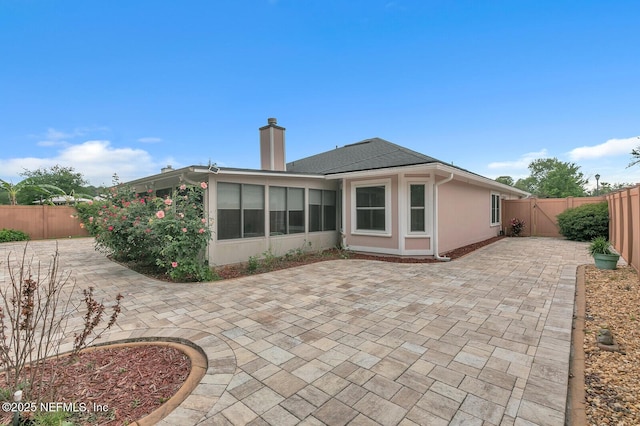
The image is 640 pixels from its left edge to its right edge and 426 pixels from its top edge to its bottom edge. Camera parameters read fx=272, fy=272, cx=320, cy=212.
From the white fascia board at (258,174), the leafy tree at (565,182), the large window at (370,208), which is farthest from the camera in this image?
the leafy tree at (565,182)

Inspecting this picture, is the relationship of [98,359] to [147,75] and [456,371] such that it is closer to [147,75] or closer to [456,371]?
[456,371]

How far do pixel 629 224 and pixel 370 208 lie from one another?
20.3 feet

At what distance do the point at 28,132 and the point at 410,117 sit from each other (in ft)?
73.2

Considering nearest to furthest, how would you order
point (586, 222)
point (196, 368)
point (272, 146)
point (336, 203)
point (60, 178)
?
point (196, 368) → point (272, 146) → point (336, 203) → point (586, 222) → point (60, 178)

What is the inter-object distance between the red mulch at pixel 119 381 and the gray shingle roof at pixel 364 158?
21.4 ft

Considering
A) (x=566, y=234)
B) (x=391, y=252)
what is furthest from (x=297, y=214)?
Answer: (x=566, y=234)

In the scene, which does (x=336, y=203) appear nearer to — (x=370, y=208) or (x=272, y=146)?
(x=370, y=208)

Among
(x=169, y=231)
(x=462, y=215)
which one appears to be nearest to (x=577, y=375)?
(x=169, y=231)

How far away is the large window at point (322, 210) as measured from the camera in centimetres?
886

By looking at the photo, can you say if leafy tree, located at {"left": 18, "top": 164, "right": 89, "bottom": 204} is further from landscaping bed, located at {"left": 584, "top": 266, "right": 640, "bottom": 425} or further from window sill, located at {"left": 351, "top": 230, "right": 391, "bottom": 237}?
Result: landscaping bed, located at {"left": 584, "top": 266, "right": 640, "bottom": 425}

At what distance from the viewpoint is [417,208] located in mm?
7824

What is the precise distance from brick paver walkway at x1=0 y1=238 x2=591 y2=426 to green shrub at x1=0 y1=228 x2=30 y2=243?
11.8 m

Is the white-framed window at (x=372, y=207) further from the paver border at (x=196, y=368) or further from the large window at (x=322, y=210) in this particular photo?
the paver border at (x=196, y=368)

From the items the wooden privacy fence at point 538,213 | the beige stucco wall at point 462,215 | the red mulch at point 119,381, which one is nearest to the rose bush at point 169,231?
the red mulch at point 119,381
